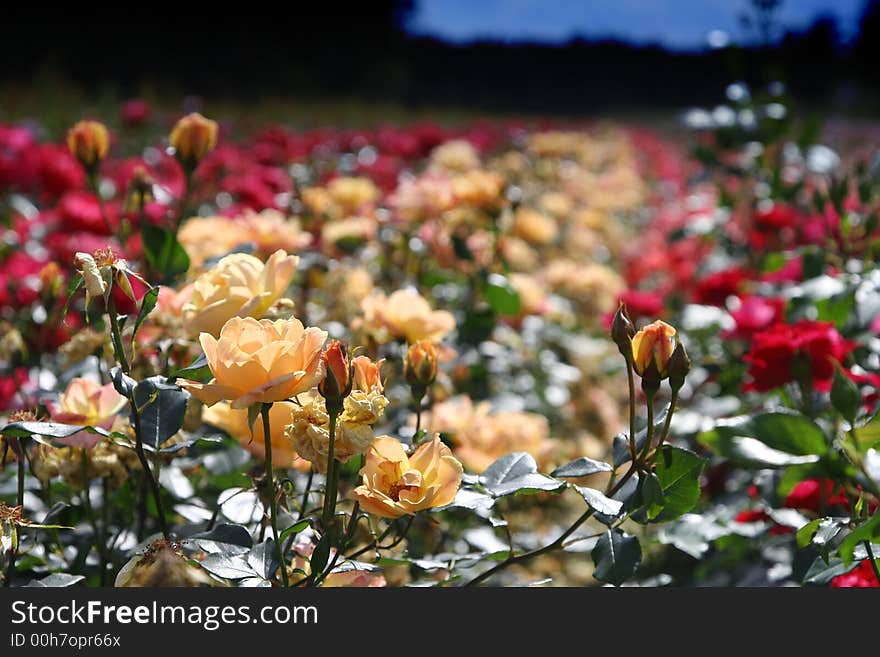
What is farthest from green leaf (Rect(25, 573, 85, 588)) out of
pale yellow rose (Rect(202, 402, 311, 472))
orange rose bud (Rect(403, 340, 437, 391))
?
orange rose bud (Rect(403, 340, 437, 391))

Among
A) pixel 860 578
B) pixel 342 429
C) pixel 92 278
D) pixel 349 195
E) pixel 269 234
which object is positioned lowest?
pixel 860 578

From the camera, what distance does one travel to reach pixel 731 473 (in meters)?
1.59

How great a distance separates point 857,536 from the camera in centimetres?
64

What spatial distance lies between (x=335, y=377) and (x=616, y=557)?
25 cm

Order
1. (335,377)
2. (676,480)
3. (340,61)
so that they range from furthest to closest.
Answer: (340,61)
(676,480)
(335,377)

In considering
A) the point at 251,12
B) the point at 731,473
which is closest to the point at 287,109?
the point at 251,12

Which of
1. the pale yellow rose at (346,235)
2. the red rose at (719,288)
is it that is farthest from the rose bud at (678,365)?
the red rose at (719,288)

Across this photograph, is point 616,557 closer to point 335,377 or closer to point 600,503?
point 600,503

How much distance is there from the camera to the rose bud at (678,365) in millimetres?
653

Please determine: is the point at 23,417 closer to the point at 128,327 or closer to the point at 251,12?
the point at 128,327

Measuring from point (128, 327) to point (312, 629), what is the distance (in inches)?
18.6

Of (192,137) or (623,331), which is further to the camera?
(192,137)

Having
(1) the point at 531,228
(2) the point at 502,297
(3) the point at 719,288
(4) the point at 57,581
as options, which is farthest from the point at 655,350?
(1) the point at 531,228

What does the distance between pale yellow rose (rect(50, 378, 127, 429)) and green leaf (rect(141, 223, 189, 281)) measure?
0.62ft
